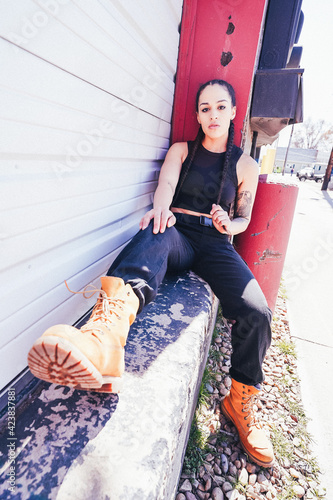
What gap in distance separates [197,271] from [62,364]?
1426 mm

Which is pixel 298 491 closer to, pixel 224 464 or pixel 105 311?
pixel 224 464

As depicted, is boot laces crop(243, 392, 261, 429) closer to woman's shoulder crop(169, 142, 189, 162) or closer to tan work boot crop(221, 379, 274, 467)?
tan work boot crop(221, 379, 274, 467)

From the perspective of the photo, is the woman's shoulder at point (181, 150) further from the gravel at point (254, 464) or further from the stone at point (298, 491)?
the stone at point (298, 491)

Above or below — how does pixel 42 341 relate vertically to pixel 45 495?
above

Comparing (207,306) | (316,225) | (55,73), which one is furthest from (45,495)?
(316,225)

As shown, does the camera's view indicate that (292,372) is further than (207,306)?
Yes

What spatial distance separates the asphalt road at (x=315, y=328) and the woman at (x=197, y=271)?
1.71ft

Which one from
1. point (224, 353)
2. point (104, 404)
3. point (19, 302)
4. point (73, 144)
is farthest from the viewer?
point (224, 353)

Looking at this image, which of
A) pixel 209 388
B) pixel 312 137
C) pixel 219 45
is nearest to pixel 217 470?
pixel 209 388

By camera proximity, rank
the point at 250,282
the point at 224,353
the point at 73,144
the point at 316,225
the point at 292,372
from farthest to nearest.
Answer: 1. the point at 316,225
2. the point at 224,353
3. the point at 292,372
4. the point at 250,282
5. the point at 73,144

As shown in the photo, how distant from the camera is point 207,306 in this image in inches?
74.9

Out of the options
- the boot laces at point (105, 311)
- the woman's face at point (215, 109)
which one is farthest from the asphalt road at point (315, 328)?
the boot laces at point (105, 311)

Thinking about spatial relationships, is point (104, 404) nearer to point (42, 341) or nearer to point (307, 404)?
point (42, 341)

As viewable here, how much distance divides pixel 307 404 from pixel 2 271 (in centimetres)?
240
